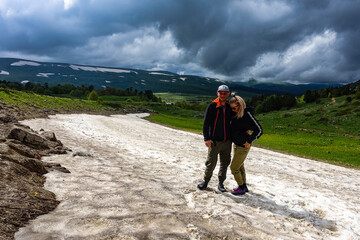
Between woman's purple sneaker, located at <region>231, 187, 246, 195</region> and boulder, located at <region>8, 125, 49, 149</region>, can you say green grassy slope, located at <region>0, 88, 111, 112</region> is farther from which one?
woman's purple sneaker, located at <region>231, 187, 246, 195</region>

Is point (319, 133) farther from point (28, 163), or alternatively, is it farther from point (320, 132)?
point (28, 163)

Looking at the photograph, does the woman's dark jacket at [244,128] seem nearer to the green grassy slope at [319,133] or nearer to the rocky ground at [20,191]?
the rocky ground at [20,191]

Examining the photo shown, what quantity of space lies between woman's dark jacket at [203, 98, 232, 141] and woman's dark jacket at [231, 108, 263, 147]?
0.26m

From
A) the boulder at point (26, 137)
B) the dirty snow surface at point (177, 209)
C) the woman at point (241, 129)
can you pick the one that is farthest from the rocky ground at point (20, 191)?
the woman at point (241, 129)

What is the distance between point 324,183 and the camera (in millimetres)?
12508

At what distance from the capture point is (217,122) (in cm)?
788

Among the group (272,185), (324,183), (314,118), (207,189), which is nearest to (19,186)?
(207,189)

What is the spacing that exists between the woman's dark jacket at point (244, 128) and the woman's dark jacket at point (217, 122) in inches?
10.1

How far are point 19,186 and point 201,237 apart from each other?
5169 mm

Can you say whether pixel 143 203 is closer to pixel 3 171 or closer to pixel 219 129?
pixel 219 129

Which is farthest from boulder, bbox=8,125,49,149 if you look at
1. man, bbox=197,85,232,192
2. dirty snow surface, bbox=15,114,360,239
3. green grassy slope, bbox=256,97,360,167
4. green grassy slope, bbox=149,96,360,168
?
green grassy slope, bbox=256,97,360,167

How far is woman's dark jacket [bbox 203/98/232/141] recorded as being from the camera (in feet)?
25.7

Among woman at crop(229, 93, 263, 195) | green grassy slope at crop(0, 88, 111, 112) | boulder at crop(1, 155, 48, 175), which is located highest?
woman at crop(229, 93, 263, 195)

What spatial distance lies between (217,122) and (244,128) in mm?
1022
